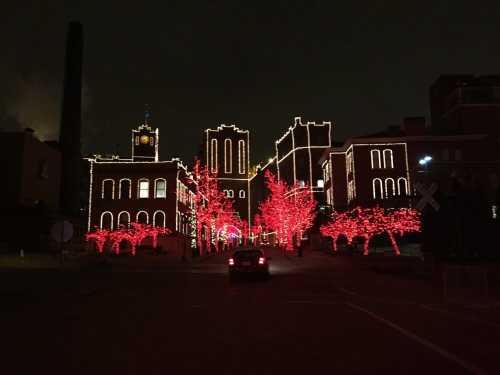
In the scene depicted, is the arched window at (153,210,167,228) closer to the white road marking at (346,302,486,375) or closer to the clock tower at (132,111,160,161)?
the clock tower at (132,111,160,161)

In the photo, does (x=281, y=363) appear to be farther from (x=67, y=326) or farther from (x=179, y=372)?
(x=67, y=326)

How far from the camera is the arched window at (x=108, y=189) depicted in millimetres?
57094

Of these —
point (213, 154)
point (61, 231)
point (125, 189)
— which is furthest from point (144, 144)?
point (213, 154)

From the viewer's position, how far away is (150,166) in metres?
57.7

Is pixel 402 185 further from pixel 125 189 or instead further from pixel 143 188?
pixel 125 189

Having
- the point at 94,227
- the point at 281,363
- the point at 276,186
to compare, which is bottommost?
the point at 281,363

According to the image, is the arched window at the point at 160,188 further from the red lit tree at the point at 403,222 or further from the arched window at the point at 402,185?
the arched window at the point at 402,185

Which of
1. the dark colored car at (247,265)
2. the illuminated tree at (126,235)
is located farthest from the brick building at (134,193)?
the dark colored car at (247,265)

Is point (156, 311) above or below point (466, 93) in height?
below

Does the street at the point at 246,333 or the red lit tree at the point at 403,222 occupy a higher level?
the red lit tree at the point at 403,222

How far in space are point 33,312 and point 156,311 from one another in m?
2.93

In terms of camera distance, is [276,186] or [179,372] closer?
[179,372]

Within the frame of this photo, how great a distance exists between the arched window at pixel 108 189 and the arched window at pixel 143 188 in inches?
124

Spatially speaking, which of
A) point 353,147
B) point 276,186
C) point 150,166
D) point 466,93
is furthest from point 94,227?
point 466,93
